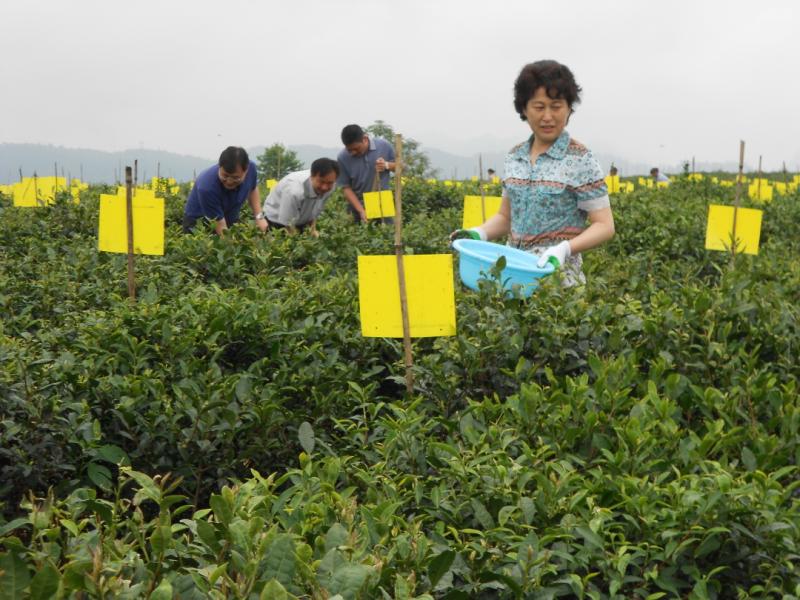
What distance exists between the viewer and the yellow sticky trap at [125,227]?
4168 mm

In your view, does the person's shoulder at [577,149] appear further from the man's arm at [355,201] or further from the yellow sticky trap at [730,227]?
the man's arm at [355,201]

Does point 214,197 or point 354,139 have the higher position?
point 354,139

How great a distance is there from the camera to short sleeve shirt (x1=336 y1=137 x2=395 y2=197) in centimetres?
789

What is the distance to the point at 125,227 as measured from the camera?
4.20 meters

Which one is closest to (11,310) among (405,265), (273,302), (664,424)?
(273,302)

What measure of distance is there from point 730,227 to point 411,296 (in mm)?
2857

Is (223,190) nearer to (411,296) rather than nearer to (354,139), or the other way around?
(354,139)

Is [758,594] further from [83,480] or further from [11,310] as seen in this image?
[11,310]

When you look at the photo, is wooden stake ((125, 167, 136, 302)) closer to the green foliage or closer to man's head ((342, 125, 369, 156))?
man's head ((342, 125, 369, 156))

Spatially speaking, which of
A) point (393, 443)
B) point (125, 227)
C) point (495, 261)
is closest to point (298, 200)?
point (125, 227)

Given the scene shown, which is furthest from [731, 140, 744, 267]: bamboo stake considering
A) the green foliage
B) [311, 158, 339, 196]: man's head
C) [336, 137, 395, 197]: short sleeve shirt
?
the green foliage

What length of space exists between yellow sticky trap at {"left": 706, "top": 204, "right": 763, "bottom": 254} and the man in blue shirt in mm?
3272

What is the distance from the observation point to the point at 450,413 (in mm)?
2785

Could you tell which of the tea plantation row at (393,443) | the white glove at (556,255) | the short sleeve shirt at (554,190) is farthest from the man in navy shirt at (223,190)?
the white glove at (556,255)
